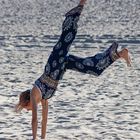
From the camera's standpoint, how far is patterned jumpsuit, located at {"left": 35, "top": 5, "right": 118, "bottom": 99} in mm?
6926

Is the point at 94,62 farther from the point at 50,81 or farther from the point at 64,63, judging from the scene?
the point at 50,81

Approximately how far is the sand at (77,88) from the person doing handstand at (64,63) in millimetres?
938

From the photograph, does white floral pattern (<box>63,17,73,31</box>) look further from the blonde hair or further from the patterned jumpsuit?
the blonde hair

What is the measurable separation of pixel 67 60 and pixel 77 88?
4.23 meters

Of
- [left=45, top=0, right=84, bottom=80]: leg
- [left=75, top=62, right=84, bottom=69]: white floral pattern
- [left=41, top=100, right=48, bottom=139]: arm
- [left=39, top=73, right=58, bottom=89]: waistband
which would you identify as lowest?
[left=41, top=100, right=48, bottom=139]: arm

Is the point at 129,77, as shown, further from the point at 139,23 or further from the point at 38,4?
the point at 38,4

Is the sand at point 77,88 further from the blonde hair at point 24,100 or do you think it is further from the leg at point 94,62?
the leg at point 94,62

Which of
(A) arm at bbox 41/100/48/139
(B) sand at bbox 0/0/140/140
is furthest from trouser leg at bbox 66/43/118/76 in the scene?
(B) sand at bbox 0/0/140/140

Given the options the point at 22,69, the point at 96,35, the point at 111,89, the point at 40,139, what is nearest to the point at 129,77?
the point at 111,89

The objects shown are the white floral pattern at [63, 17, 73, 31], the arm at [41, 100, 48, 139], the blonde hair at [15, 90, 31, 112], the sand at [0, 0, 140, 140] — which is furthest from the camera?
the sand at [0, 0, 140, 140]

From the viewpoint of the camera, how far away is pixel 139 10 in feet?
105

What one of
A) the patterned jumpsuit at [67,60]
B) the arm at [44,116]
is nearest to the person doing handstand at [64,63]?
the patterned jumpsuit at [67,60]

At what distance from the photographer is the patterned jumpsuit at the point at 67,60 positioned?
22.7ft

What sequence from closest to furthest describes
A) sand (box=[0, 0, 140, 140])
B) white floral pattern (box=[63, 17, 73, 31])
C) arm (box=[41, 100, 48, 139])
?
white floral pattern (box=[63, 17, 73, 31])
arm (box=[41, 100, 48, 139])
sand (box=[0, 0, 140, 140])
